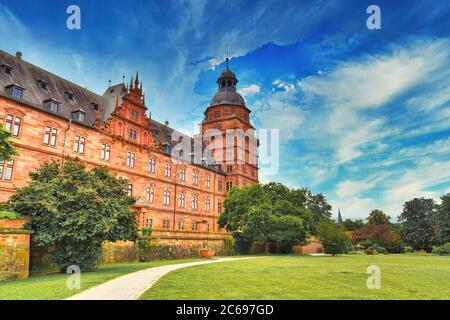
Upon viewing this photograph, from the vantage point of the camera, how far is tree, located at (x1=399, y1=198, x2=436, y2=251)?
71.1 metres

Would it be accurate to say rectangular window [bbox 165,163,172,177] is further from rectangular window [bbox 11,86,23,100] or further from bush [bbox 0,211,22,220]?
bush [bbox 0,211,22,220]

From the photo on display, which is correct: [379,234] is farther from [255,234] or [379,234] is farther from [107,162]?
[107,162]

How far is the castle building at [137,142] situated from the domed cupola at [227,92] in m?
0.19

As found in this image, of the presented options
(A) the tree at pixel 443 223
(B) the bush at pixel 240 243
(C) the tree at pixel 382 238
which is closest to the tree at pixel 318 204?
(C) the tree at pixel 382 238

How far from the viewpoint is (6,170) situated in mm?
27094

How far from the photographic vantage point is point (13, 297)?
10117 mm

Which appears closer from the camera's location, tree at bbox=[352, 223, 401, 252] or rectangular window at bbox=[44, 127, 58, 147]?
rectangular window at bbox=[44, 127, 58, 147]

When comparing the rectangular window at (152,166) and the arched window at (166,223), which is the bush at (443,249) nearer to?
the arched window at (166,223)

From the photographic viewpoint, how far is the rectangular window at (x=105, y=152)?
35.2 m

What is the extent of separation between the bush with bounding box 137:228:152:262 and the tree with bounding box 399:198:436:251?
65.6 metres

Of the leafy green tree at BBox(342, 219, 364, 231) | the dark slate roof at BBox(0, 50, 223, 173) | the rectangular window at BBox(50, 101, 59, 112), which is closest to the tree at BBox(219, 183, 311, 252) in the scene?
the dark slate roof at BBox(0, 50, 223, 173)

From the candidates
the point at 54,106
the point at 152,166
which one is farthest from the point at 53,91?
the point at 152,166

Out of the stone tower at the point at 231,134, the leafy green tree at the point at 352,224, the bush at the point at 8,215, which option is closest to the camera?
the bush at the point at 8,215

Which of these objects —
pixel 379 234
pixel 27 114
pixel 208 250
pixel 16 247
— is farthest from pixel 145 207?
pixel 379 234
